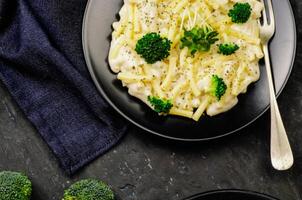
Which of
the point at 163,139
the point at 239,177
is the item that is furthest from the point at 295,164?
the point at 163,139

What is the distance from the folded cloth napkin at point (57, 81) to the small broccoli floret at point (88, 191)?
173mm

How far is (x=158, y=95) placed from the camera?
3414 mm

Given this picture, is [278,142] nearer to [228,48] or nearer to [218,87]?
[218,87]

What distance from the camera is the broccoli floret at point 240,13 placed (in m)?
3.40

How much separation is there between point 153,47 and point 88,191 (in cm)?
100

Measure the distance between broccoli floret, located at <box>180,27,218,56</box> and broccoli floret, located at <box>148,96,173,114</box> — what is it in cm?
35

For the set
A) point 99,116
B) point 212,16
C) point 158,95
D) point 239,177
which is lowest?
point 239,177

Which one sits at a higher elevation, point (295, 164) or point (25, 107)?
point (25, 107)

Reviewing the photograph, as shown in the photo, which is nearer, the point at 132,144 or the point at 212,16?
the point at 212,16

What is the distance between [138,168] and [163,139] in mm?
257

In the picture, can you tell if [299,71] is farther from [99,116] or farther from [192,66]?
[99,116]

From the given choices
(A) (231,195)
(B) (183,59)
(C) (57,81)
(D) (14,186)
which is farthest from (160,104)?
(D) (14,186)

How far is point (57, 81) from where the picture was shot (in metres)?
3.75

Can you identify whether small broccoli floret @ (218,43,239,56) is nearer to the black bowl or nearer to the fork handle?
the fork handle
